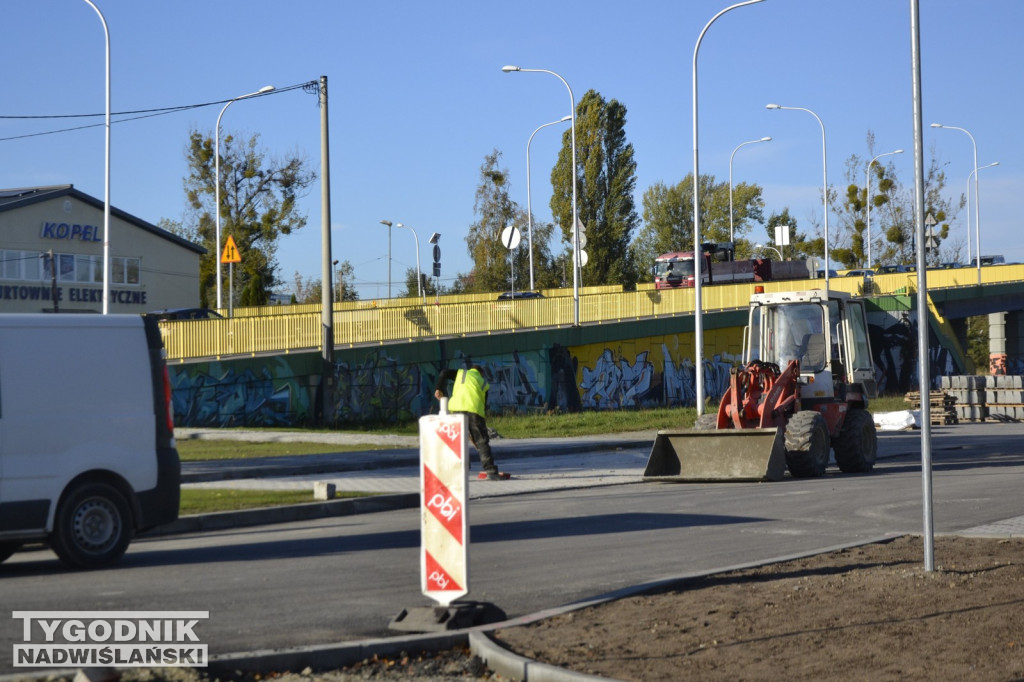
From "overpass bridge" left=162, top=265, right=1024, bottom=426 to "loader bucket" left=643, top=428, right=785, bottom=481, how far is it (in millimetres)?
12316

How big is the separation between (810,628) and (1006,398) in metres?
32.1

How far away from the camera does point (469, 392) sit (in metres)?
16.9

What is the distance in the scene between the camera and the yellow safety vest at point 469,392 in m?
16.8

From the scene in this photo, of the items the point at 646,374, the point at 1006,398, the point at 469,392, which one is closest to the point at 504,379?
the point at 646,374

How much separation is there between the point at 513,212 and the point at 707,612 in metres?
64.8

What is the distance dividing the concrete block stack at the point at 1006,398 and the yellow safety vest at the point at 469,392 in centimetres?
2466

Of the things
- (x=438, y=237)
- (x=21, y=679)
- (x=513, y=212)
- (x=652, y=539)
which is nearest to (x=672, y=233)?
(x=513, y=212)

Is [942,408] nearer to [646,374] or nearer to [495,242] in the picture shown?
[646,374]

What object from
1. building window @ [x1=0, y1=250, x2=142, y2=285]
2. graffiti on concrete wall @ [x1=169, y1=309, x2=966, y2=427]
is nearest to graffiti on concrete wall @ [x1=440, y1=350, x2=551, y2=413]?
graffiti on concrete wall @ [x1=169, y1=309, x2=966, y2=427]

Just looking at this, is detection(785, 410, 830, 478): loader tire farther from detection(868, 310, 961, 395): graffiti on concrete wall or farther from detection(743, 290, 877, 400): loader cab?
detection(868, 310, 961, 395): graffiti on concrete wall

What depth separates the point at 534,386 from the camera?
113 feet

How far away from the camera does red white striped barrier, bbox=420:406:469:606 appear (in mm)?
7184

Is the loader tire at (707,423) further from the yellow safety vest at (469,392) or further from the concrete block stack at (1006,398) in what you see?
the concrete block stack at (1006,398)

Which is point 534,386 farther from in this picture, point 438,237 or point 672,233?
point 672,233
